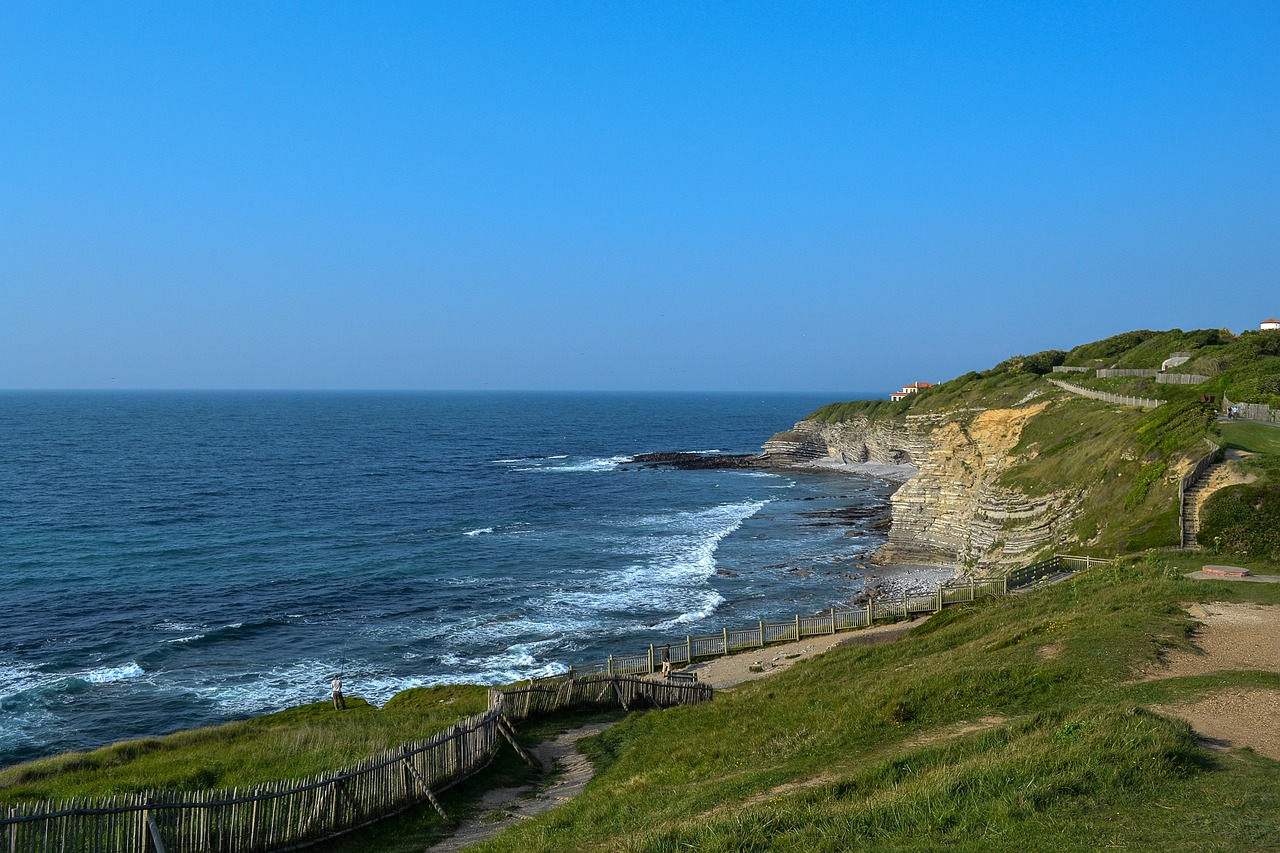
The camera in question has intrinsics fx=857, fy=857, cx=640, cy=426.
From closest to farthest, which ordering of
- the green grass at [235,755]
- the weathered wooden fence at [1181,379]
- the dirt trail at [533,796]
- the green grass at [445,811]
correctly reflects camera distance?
the green grass at [445,811] < the dirt trail at [533,796] < the green grass at [235,755] < the weathered wooden fence at [1181,379]

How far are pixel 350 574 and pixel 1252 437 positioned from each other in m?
46.6

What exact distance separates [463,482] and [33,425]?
125433mm

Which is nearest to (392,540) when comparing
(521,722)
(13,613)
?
(13,613)

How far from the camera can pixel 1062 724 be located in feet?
42.4

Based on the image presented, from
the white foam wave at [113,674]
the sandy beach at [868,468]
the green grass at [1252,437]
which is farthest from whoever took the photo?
the sandy beach at [868,468]

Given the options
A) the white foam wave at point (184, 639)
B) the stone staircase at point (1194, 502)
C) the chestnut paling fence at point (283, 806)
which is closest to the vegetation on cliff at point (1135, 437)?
the stone staircase at point (1194, 502)

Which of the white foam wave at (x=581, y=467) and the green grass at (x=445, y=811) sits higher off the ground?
the green grass at (x=445, y=811)

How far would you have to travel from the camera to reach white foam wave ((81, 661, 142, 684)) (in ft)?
109

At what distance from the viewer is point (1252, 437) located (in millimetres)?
37156

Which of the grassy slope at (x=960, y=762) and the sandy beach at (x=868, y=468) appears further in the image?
the sandy beach at (x=868, y=468)

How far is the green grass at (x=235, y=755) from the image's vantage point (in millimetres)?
17281

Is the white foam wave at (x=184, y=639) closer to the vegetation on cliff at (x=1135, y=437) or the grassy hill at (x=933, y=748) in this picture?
the grassy hill at (x=933, y=748)

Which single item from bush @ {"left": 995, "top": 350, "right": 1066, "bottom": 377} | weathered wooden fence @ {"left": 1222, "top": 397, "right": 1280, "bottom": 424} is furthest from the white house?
weathered wooden fence @ {"left": 1222, "top": 397, "right": 1280, "bottom": 424}

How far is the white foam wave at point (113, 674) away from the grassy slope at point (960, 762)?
23.2 m
